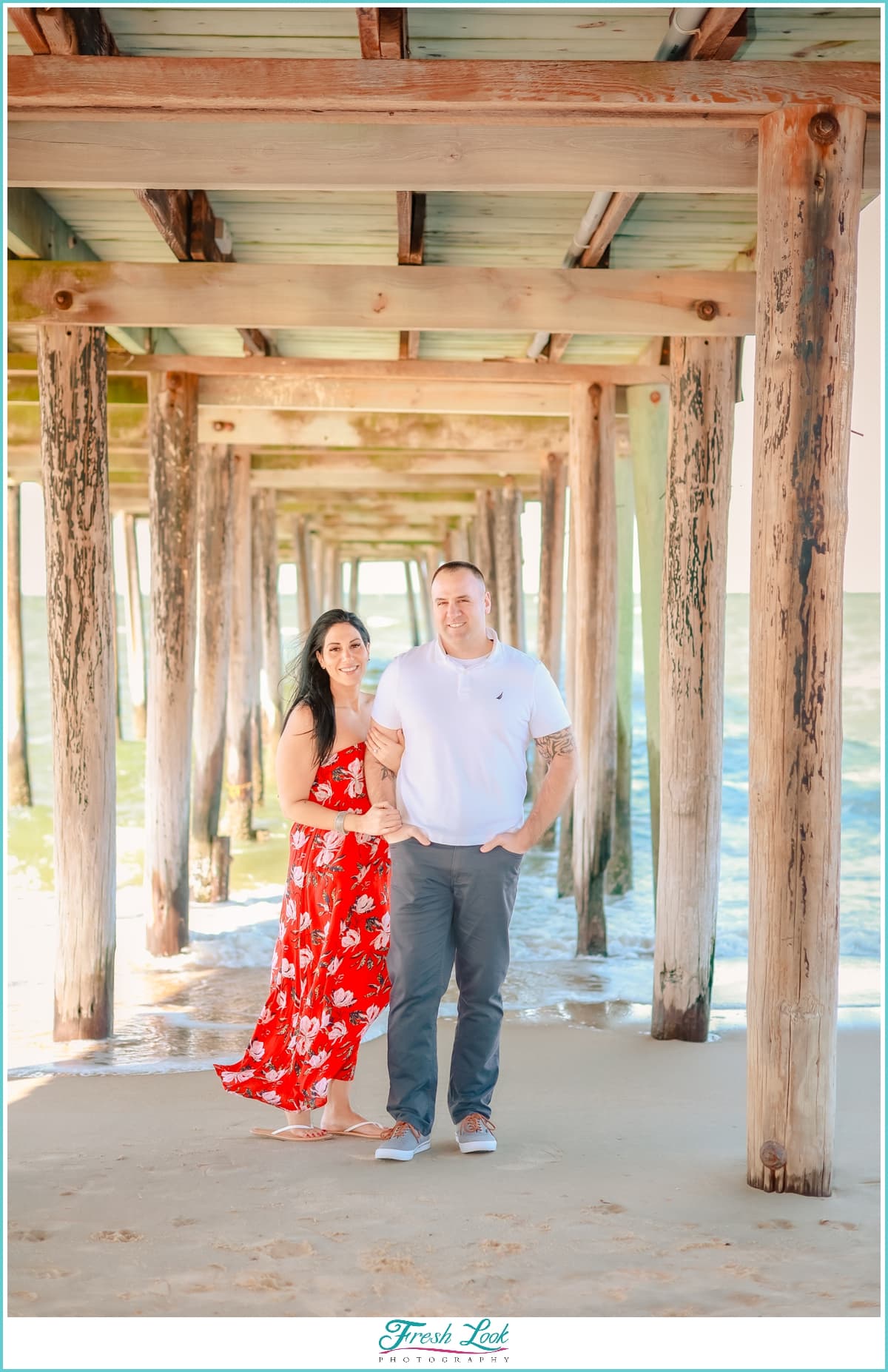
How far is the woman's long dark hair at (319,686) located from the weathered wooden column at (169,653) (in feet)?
10.7

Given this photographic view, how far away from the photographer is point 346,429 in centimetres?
887

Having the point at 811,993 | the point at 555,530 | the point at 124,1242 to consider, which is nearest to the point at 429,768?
the point at 811,993

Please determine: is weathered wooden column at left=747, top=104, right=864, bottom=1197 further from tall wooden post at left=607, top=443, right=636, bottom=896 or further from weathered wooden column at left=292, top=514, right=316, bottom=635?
weathered wooden column at left=292, top=514, right=316, bottom=635

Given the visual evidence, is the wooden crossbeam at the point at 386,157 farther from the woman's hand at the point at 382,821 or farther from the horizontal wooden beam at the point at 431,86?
the woman's hand at the point at 382,821

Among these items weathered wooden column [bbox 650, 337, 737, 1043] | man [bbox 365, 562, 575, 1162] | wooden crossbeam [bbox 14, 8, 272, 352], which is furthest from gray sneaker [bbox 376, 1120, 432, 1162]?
wooden crossbeam [bbox 14, 8, 272, 352]

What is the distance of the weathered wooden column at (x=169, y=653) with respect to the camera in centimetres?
697

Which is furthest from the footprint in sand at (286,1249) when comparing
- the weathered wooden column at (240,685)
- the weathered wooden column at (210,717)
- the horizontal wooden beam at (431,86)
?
the weathered wooden column at (240,685)

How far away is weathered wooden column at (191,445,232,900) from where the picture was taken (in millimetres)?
8594

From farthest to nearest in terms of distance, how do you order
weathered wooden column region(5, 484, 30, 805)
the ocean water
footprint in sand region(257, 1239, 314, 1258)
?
weathered wooden column region(5, 484, 30, 805), the ocean water, footprint in sand region(257, 1239, 314, 1258)

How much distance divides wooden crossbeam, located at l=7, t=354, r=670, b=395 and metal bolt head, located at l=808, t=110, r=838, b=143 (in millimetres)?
3439

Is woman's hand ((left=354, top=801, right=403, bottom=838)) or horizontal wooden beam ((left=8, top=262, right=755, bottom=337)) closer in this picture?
woman's hand ((left=354, top=801, right=403, bottom=838))

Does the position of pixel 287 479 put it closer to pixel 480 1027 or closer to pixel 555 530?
pixel 555 530

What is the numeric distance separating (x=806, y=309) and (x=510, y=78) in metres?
0.98

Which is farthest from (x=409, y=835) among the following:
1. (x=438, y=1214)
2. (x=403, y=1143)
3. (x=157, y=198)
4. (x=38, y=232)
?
(x=38, y=232)
